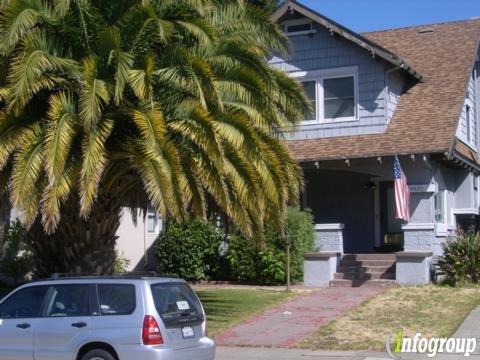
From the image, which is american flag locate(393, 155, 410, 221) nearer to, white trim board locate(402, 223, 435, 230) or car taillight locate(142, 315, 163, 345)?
white trim board locate(402, 223, 435, 230)

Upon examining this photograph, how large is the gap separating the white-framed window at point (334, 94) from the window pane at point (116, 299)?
1293 cm

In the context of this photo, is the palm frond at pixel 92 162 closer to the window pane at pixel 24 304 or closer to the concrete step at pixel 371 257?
the window pane at pixel 24 304

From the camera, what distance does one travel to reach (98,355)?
940 centimetres

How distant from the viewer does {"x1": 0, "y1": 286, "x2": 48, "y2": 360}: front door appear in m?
9.80

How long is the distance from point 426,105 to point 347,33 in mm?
3069

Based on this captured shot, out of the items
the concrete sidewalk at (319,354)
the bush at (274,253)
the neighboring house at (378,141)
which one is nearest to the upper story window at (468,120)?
the neighboring house at (378,141)

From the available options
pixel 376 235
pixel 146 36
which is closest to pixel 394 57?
pixel 376 235

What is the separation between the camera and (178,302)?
9.88m

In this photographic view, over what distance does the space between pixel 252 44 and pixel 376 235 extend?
385 inches

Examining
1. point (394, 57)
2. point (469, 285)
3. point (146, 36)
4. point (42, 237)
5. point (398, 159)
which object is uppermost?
point (394, 57)

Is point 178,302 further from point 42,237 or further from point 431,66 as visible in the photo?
point 431,66

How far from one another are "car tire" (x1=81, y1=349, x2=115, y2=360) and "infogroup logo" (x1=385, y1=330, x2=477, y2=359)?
4.57m

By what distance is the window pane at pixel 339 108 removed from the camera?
21750mm

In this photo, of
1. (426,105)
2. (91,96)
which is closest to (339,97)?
(426,105)
